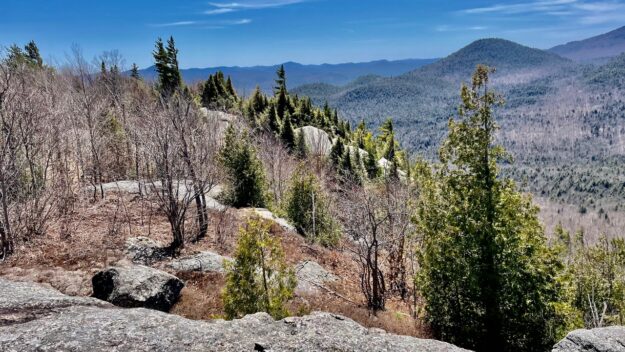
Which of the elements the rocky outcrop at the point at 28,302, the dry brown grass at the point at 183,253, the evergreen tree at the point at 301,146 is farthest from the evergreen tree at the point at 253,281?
the evergreen tree at the point at 301,146

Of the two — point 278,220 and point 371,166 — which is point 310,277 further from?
point 371,166

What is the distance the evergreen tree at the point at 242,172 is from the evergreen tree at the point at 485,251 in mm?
19731

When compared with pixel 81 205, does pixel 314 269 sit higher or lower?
lower

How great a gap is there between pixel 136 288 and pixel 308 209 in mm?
18687

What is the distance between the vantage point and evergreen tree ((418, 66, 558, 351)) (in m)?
14.0

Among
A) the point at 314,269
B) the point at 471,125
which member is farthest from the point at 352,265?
the point at 471,125

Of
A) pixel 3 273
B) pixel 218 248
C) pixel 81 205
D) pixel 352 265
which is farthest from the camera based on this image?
pixel 352 265

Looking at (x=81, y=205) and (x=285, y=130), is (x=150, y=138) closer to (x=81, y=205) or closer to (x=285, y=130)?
(x=81, y=205)

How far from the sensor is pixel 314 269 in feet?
77.7

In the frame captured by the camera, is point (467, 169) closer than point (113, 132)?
Yes

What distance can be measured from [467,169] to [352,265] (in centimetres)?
1431

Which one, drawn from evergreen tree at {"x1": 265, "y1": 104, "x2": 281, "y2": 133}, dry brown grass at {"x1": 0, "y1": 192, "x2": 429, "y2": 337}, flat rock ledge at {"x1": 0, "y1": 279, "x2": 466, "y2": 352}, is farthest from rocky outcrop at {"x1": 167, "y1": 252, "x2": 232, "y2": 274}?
evergreen tree at {"x1": 265, "y1": 104, "x2": 281, "y2": 133}

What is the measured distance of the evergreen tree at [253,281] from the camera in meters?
11.8

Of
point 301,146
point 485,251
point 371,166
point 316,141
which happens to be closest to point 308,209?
point 485,251
